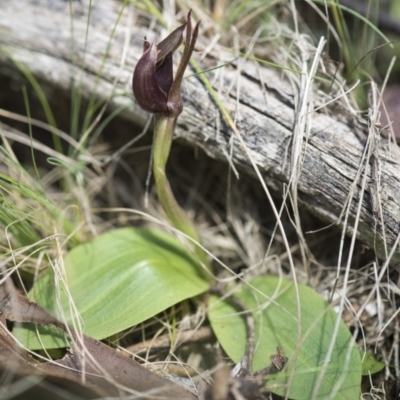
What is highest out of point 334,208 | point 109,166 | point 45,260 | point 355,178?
point 355,178

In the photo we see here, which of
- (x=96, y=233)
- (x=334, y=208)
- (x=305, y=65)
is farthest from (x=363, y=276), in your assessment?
(x=96, y=233)

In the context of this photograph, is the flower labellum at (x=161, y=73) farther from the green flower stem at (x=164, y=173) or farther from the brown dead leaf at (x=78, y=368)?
the brown dead leaf at (x=78, y=368)

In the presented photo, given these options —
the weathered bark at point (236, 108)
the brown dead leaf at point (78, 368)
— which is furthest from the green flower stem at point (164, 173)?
the brown dead leaf at point (78, 368)

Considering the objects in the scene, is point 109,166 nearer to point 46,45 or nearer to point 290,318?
point 46,45

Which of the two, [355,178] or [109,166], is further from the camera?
[109,166]

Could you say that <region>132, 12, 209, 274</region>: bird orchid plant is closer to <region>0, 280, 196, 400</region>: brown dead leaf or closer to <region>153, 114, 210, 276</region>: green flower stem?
<region>153, 114, 210, 276</region>: green flower stem

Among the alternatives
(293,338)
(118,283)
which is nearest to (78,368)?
(118,283)

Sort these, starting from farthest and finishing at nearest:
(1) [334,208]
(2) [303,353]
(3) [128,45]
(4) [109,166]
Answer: (4) [109,166]
(3) [128,45]
(1) [334,208]
(2) [303,353]
